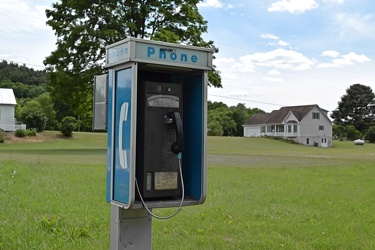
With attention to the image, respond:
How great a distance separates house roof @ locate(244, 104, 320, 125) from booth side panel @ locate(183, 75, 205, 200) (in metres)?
63.4

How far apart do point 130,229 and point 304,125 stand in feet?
211

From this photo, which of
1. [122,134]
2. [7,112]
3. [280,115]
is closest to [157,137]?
[122,134]

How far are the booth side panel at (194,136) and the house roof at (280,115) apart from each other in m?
63.4

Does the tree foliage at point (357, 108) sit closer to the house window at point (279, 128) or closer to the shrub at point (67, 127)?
the house window at point (279, 128)

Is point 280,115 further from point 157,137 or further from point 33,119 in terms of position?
point 157,137

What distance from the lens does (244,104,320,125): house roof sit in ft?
221

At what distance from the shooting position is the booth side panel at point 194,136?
3943 mm

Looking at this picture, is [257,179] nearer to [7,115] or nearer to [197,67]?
[197,67]

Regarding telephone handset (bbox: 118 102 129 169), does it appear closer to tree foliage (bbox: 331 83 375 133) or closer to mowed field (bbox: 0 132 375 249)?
mowed field (bbox: 0 132 375 249)

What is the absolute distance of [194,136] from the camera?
4020 millimetres

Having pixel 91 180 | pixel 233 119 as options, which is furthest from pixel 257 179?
pixel 233 119

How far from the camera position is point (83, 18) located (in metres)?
30.7

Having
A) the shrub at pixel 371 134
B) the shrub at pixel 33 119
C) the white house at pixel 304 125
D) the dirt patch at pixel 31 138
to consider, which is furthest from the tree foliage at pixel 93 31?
the shrub at pixel 371 134

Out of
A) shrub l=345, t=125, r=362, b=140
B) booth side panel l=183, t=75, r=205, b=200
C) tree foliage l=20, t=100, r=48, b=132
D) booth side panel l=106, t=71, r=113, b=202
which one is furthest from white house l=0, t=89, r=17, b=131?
shrub l=345, t=125, r=362, b=140
